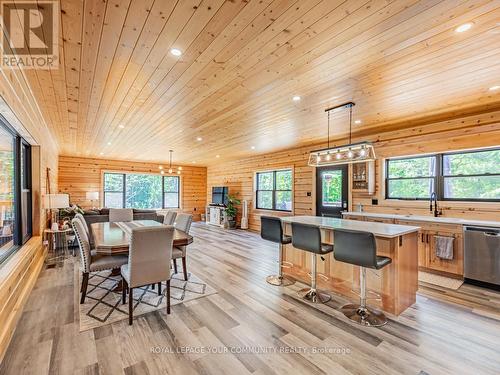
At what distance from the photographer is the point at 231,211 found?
29.5 ft

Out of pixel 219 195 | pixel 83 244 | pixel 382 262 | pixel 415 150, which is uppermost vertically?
pixel 415 150

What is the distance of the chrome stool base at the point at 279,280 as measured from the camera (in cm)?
360

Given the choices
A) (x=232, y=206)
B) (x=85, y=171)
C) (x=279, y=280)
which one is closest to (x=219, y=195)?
(x=232, y=206)

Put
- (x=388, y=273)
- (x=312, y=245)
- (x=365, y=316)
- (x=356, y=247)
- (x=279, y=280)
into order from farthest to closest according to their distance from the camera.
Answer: (x=279, y=280) → (x=312, y=245) → (x=388, y=273) → (x=365, y=316) → (x=356, y=247)

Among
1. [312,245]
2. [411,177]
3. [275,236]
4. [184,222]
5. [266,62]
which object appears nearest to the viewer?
[266,62]

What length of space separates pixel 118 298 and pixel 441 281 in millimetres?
4675

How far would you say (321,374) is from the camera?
1.84m

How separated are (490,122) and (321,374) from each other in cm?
448

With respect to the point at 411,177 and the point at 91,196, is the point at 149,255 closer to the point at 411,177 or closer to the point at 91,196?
the point at 411,177

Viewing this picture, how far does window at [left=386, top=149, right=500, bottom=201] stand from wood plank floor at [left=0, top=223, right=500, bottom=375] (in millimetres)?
1635

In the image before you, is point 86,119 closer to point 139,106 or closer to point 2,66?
point 139,106

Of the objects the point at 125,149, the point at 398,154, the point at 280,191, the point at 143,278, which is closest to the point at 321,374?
the point at 143,278

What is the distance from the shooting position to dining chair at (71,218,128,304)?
2.83m

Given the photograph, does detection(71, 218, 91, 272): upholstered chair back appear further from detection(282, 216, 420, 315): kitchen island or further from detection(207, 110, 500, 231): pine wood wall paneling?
detection(207, 110, 500, 231): pine wood wall paneling
